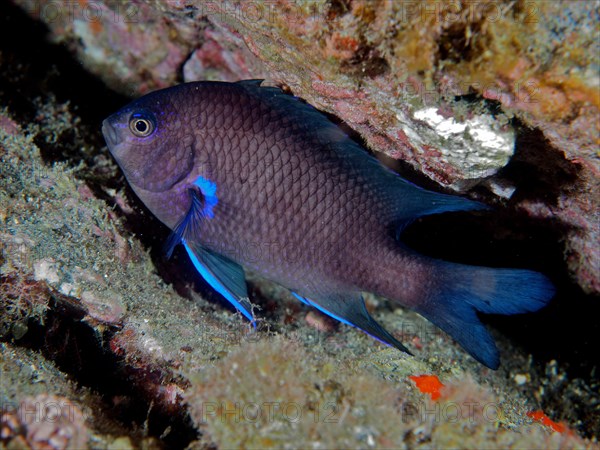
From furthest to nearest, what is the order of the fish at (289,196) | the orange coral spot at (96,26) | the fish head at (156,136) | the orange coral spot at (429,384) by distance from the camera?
the orange coral spot at (96,26) < the fish head at (156,136) < the fish at (289,196) < the orange coral spot at (429,384)

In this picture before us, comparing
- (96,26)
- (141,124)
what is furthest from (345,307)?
(96,26)

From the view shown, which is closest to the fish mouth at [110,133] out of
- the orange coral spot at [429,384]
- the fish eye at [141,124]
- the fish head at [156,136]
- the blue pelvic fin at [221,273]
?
the fish head at [156,136]

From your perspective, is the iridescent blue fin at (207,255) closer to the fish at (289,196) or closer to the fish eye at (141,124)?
the fish at (289,196)

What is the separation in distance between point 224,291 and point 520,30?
2.37 meters

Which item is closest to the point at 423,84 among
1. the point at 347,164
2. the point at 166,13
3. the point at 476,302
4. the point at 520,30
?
the point at 520,30

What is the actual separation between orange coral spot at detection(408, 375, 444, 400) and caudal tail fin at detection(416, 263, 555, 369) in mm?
278

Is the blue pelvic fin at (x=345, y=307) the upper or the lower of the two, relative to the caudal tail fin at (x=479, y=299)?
lower

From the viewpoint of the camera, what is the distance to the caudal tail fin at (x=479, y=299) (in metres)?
2.43

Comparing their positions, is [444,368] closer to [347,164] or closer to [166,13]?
[347,164]

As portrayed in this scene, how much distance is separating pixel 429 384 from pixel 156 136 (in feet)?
8.08

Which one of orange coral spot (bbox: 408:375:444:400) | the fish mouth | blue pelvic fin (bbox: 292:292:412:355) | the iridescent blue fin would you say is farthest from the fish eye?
orange coral spot (bbox: 408:375:444:400)

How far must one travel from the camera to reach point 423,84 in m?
2.31

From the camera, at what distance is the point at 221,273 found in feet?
10.2

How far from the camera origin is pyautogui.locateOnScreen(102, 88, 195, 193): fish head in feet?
9.57
